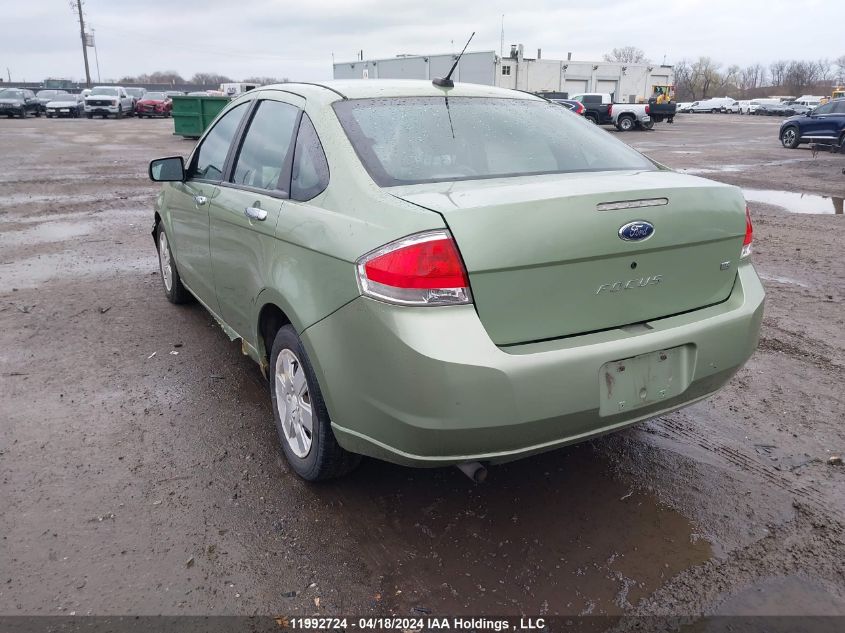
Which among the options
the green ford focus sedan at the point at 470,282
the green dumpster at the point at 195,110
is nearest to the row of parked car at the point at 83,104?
the green dumpster at the point at 195,110

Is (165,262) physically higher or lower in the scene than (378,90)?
lower

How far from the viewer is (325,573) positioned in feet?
8.05

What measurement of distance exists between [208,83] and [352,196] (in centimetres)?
10757

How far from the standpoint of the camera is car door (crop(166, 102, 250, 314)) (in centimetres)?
395

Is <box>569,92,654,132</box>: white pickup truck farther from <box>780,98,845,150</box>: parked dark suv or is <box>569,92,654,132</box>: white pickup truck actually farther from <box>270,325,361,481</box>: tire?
<box>270,325,361,481</box>: tire

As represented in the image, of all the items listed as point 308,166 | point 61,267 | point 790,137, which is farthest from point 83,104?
point 308,166

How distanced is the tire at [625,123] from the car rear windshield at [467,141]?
31927 mm

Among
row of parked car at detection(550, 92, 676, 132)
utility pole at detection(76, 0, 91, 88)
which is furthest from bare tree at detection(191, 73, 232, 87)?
row of parked car at detection(550, 92, 676, 132)

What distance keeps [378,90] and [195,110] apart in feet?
76.6

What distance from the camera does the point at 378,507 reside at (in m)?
2.85

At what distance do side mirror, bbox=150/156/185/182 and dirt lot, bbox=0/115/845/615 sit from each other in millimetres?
1185

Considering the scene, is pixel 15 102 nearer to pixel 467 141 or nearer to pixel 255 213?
pixel 255 213

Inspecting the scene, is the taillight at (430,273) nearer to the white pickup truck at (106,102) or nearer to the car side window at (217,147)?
the car side window at (217,147)

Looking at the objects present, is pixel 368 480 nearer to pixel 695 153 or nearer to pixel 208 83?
pixel 695 153
